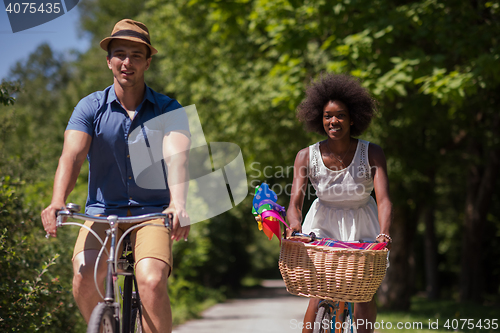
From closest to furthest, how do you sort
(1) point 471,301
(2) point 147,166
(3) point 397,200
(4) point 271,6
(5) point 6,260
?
(2) point 147,166 < (5) point 6,260 < (4) point 271,6 < (3) point 397,200 < (1) point 471,301

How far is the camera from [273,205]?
3285 millimetres

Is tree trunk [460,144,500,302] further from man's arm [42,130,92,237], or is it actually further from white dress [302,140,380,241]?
man's arm [42,130,92,237]

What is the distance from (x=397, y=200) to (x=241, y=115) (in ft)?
14.0

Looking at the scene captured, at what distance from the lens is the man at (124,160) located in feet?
9.27

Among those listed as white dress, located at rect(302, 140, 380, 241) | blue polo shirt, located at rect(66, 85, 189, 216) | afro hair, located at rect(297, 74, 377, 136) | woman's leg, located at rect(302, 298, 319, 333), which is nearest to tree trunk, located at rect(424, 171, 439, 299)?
afro hair, located at rect(297, 74, 377, 136)

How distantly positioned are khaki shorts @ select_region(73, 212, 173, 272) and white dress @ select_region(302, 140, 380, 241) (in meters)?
1.29

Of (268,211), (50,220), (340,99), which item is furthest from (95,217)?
(340,99)

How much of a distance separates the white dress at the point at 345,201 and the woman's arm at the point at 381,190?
49 millimetres

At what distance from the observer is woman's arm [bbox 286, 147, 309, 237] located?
3535 millimetres

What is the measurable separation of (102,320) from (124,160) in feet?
3.33

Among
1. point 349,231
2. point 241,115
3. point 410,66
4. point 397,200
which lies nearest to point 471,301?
point 397,200

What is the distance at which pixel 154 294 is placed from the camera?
8.95ft

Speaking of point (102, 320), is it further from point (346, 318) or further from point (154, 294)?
point (346, 318)

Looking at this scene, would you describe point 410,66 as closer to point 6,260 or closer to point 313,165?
point 313,165
